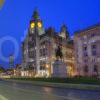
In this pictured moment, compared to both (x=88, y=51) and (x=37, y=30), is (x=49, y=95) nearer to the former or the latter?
(x=88, y=51)

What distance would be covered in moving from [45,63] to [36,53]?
42.8 ft

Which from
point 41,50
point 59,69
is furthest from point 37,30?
point 59,69

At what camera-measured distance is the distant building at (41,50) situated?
133 metres

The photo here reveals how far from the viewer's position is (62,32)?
175250 mm

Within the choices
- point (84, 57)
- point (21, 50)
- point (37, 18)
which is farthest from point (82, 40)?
point (21, 50)

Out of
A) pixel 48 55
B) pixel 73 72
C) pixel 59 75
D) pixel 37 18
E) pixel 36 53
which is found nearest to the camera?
pixel 59 75

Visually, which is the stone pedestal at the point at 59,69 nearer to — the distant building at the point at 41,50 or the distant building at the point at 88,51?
the distant building at the point at 88,51

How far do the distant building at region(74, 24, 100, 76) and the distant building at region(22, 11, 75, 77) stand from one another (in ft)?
26.2

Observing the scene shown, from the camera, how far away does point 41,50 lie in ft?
466

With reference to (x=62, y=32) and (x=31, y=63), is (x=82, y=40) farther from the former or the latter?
(x=62, y=32)

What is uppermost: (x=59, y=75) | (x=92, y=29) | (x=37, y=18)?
(x=37, y=18)

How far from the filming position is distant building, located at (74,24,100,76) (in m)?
107

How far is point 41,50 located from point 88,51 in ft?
117

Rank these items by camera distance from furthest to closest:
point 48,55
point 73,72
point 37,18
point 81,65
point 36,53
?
point 37,18
point 36,53
point 48,55
point 73,72
point 81,65
